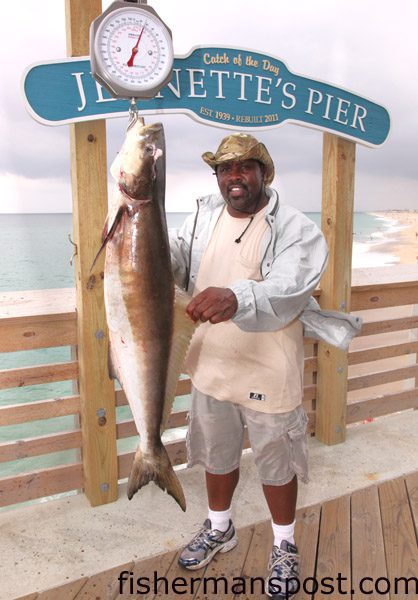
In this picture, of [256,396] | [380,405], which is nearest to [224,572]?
[256,396]

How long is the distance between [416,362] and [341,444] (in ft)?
3.68

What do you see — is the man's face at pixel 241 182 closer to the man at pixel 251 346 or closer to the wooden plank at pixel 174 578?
the man at pixel 251 346

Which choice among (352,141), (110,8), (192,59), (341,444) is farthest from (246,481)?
(110,8)

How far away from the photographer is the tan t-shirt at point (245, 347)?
204 cm

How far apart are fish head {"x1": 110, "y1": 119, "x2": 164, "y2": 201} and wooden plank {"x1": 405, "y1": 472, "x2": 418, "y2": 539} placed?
2223 millimetres

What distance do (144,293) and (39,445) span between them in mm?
1662

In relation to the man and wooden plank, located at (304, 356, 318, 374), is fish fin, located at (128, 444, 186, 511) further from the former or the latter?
wooden plank, located at (304, 356, 318, 374)

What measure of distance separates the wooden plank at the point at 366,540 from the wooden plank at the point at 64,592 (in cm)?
118

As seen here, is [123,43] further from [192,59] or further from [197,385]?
[197,385]

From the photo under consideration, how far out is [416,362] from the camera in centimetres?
414

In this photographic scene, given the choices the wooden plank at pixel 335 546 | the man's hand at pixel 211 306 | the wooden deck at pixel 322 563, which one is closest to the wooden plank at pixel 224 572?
the wooden deck at pixel 322 563

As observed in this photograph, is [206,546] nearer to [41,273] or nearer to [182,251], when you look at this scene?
[182,251]

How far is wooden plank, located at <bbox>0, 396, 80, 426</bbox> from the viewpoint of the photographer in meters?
2.65

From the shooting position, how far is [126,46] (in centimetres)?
173
